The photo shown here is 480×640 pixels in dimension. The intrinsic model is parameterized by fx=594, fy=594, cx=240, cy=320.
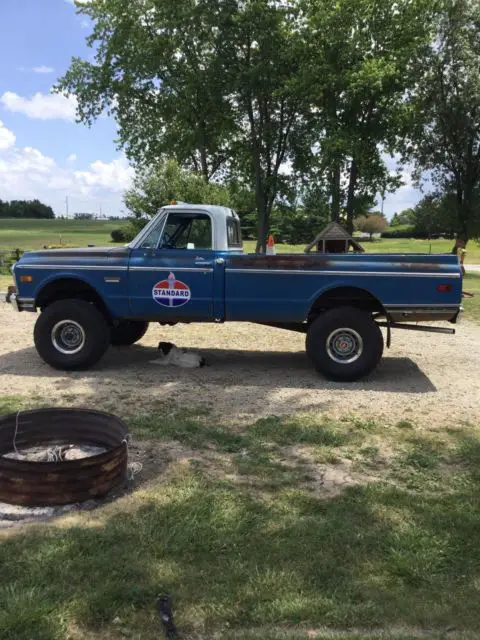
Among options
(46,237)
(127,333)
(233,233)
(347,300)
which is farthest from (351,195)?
(46,237)

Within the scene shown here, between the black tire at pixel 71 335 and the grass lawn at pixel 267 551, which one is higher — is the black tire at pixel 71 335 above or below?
above

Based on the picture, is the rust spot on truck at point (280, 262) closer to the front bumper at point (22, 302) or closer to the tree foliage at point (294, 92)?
the front bumper at point (22, 302)

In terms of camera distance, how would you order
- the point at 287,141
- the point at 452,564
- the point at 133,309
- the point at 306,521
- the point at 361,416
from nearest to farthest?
the point at 452,564
the point at 306,521
the point at 361,416
the point at 133,309
the point at 287,141

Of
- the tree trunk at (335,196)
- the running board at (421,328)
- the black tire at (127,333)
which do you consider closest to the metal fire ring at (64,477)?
the running board at (421,328)

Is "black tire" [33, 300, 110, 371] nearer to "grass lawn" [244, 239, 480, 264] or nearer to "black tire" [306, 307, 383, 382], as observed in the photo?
"black tire" [306, 307, 383, 382]

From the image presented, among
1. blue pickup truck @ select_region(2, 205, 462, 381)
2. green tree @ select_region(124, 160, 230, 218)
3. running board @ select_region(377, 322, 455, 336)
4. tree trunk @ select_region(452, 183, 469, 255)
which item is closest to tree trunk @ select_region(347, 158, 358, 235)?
tree trunk @ select_region(452, 183, 469, 255)

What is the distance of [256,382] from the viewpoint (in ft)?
23.0

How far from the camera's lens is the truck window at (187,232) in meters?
7.22

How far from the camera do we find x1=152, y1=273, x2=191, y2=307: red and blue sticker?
7.07 metres

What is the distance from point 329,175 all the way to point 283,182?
4004mm

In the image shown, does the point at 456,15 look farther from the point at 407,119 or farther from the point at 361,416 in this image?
the point at 361,416

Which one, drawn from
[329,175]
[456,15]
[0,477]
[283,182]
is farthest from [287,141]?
[0,477]

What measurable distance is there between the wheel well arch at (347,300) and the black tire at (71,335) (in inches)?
103

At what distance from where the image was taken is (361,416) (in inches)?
225
